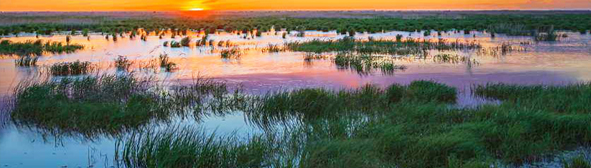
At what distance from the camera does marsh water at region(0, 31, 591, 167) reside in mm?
8258

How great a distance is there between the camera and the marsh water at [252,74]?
8258mm

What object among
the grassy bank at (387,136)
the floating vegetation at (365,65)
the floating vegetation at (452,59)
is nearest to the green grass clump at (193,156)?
the grassy bank at (387,136)

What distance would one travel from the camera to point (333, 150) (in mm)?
6949

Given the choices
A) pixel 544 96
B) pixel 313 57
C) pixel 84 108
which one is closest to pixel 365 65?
pixel 313 57

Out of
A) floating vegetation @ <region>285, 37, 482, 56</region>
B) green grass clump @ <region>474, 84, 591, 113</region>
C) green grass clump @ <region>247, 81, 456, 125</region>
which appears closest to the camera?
green grass clump @ <region>474, 84, 591, 113</region>

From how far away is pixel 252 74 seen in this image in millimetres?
17266

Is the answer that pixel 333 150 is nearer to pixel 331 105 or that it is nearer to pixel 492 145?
pixel 492 145

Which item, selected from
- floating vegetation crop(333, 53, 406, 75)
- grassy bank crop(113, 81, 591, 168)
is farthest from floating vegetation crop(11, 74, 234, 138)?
floating vegetation crop(333, 53, 406, 75)

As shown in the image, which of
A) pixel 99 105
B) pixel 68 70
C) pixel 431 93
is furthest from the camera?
pixel 68 70

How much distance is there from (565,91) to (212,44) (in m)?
21.3

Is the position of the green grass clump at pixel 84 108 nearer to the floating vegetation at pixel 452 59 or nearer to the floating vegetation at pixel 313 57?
the floating vegetation at pixel 313 57

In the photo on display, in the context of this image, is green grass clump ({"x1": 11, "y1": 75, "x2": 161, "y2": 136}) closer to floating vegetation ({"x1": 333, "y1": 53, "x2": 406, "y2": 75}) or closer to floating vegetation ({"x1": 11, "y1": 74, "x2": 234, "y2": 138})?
floating vegetation ({"x1": 11, "y1": 74, "x2": 234, "y2": 138})

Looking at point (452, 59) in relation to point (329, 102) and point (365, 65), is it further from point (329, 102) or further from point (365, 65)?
point (329, 102)

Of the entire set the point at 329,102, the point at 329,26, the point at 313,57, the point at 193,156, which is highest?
the point at 329,26
